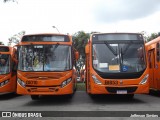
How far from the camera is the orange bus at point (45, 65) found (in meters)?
15.2

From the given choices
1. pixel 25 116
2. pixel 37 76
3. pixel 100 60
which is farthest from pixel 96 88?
pixel 25 116

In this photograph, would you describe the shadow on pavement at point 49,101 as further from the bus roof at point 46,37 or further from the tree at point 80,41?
the tree at point 80,41

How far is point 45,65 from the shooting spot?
15.5 m

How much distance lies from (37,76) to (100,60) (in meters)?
2.75

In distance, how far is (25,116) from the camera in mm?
10047

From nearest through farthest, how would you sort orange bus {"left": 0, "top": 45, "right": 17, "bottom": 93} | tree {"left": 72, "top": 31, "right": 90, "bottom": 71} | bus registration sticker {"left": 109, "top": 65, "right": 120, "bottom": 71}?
bus registration sticker {"left": 109, "top": 65, "right": 120, "bottom": 71}
orange bus {"left": 0, "top": 45, "right": 17, "bottom": 93}
tree {"left": 72, "top": 31, "right": 90, "bottom": 71}

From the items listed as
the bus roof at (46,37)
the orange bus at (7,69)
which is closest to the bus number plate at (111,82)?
the bus roof at (46,37)

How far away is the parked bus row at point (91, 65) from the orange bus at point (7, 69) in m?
3.53

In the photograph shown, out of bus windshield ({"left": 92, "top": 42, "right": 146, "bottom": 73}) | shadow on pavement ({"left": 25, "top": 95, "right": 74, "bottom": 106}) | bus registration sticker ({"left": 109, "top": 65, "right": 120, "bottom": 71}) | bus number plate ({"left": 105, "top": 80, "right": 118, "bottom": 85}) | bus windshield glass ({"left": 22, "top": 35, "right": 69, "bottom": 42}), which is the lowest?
shadow on pavement ({"left": 25, "top": 95, "right": 74, "bottom": 106})

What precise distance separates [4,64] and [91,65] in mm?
5881

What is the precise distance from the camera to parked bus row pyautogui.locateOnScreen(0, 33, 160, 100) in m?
15.2

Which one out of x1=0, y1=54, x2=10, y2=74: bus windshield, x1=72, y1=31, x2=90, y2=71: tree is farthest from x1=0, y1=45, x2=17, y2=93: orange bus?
x1=72, y1=31, x2=90, y2=71: tree

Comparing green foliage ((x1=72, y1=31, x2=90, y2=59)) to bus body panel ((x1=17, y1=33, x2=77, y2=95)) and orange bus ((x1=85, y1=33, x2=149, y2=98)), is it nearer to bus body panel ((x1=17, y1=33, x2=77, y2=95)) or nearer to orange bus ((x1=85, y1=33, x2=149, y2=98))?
orange bus ((x1=85, y1=33, x2=149, y2=98))

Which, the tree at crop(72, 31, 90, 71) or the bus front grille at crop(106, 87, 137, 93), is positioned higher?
the tree at crop(72, 31, 90, 71)
